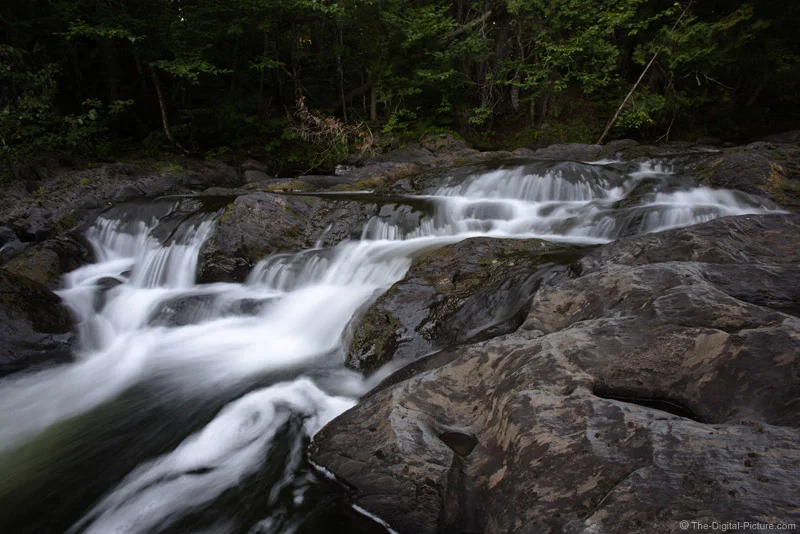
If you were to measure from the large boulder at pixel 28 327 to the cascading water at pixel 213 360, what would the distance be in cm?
21

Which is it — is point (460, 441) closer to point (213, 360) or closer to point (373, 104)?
point (213, 360)

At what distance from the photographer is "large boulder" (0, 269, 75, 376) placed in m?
5.11

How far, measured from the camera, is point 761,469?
5.35 feet

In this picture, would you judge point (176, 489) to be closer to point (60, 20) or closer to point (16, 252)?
point (16, 252)

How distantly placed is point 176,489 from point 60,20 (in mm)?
15070

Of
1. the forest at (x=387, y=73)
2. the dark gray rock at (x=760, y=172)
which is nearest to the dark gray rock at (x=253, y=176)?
the forest at (x=387, y=73)

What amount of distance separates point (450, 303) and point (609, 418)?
247cm

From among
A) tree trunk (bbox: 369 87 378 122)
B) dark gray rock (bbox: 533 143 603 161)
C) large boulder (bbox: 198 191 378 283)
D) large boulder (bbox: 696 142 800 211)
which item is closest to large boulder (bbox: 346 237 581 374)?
large boulder (bbox: 198 191 378 283)

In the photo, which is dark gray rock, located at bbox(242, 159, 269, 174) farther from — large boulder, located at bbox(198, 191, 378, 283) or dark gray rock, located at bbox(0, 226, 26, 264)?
large boulder, located at bbox(198, 191, 378, 283)

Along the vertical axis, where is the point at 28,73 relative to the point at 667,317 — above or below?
above

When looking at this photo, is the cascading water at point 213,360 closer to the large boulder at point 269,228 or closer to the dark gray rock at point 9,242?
the large boulder at point 269,228

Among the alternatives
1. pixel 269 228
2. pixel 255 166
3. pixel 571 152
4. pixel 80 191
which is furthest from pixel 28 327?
pixel 571 152

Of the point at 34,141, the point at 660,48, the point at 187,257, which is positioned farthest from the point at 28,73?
the point at 660,48

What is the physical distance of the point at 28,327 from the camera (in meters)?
5.34
